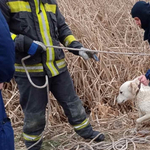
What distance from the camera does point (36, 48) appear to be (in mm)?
2330

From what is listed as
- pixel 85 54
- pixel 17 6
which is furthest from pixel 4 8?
pixel 85 54

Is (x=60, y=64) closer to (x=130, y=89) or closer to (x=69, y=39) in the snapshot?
(x=69, y=39)

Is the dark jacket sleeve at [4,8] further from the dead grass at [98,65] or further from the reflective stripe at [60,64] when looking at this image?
the dead grass at [98,65]

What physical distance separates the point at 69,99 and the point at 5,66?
1301mm

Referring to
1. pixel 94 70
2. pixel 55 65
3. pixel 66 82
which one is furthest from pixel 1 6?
pixel 94 70

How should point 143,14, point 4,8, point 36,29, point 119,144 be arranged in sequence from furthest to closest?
point 119,144, point 143,14, point 36,29, point 4,8

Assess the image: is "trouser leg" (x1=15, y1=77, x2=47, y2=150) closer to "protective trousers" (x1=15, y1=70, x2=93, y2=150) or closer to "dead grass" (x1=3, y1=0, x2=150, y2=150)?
"protective trousers" (x1=15, y1=70, x2=93, y2=150)

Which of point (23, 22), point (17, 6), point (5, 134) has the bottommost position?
point (5, 134)

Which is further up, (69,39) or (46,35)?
(46,35)

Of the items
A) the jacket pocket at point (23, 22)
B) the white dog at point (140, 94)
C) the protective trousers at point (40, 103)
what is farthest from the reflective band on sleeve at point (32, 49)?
the white dog at point (140, 94)

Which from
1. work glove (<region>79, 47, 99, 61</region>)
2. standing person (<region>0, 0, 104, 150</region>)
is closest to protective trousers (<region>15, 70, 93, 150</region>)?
standing person (<region>0, 0, 104, 150</region>)

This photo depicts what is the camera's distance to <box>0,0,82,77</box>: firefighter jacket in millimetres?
2336

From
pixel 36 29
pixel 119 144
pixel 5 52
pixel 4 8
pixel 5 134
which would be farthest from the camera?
pixel 119 144

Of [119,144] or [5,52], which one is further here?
[119,144]
